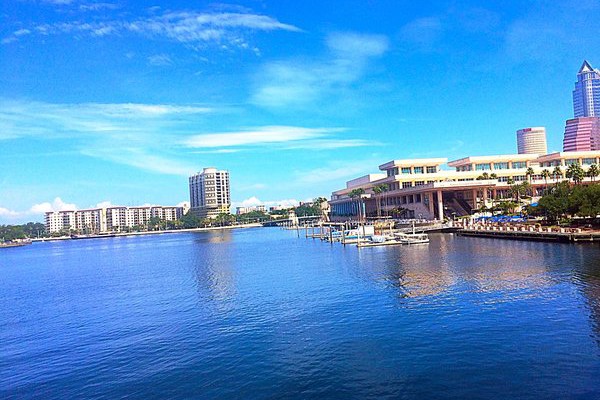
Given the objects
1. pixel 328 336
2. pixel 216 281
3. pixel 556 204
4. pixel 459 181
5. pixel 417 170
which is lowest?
pixel 328 336

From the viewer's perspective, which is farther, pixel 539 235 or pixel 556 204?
pixel 556 204

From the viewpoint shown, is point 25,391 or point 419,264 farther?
point 419,264

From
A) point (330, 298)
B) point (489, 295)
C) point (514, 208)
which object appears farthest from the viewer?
point (514, 208)

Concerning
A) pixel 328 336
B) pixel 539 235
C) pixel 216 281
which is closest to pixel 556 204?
pixel 539 235

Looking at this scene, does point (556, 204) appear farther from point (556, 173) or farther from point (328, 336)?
point (328, 336)

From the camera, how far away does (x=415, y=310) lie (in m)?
30.5

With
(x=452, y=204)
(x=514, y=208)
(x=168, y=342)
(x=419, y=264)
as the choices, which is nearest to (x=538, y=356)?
(x=168, y=342)

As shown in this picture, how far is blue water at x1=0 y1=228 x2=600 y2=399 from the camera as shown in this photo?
64.5 feet

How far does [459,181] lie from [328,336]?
9390 cm

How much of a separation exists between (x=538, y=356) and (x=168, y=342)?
65.3 ft

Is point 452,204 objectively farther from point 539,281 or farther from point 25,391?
point 25,391

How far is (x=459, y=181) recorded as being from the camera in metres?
111

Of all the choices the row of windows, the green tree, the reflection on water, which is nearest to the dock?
the green tree

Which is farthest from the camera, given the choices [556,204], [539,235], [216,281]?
[556,204]
